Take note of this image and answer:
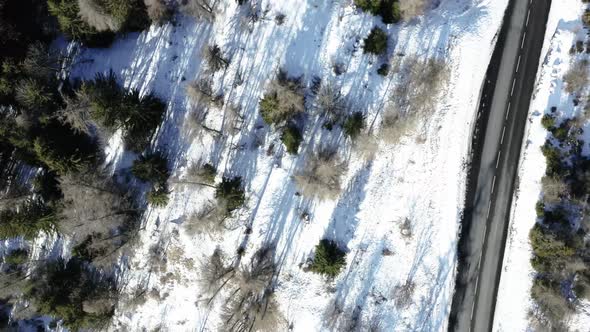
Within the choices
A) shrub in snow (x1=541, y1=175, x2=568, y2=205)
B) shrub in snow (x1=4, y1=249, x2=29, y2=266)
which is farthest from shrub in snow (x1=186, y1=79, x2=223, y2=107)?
shrub in snow (x1=541, y1=175, x2=568, y2=205)

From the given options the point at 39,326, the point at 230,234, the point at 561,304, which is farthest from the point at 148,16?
the point at 561,304

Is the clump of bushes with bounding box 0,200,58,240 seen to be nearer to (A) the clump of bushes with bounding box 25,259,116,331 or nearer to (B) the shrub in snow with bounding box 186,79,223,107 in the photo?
(A) the clump of bushes with bounding box 25,259,116,331

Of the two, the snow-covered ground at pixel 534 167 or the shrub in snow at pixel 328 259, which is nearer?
the snow-covered ground at pixel 534 167

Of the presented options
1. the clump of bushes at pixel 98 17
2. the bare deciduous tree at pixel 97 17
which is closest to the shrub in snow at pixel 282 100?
the clump of bushes at pixel 98 17

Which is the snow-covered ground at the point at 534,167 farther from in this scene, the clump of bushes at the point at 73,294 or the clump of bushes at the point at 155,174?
the clump of bushes at the point at 73,294

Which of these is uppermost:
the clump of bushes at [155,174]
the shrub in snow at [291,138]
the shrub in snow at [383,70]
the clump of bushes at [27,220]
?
the shrub in snow at [383,70]

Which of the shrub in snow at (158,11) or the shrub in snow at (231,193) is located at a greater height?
the shrub in snow at (158,11)

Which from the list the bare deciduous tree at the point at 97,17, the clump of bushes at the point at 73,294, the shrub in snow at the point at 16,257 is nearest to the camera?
the bare deciduous tree at the point at 97,17

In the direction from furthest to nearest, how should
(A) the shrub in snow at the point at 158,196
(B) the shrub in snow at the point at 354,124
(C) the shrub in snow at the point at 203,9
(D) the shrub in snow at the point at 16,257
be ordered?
(D) the shrub in snow at the point at 16,257 → (A) the shrub in snow at the point at 158,196 → (C) the shrub in snow at the point at 203,9 → (B) the shrub in snow at the point at 354,124
